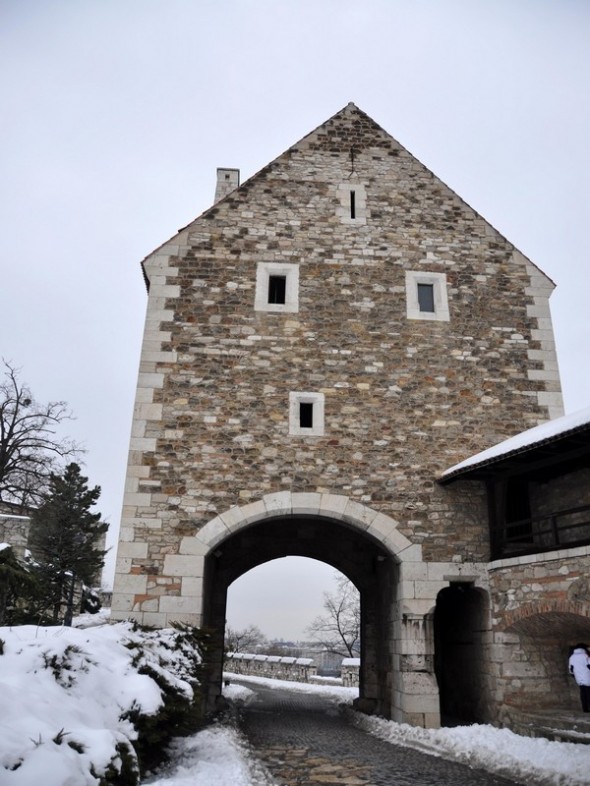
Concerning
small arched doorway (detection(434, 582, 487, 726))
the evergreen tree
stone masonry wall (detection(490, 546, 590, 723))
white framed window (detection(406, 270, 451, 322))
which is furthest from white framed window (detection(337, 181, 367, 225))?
the evergreen tree

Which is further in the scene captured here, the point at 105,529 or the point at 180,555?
the point at 105,529

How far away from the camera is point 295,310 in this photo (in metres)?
10.2

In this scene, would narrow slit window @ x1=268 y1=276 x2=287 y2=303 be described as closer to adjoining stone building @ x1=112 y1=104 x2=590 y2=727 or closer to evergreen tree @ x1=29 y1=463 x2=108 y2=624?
adjoining stone building @ x1=112 y1=104 x2=590 y2=727

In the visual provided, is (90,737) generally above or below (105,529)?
below

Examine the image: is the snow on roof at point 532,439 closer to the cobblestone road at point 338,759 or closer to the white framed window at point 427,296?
the white framed window at point 427,296

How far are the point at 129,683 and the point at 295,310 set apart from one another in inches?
252

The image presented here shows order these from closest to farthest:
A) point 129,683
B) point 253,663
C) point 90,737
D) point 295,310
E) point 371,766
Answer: point 90,737 < point 129,683 < point 371,766 < point 295,310 < point 253,663

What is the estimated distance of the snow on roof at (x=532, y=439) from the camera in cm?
715

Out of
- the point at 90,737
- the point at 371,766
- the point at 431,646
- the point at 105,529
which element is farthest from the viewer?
the point at 105,529

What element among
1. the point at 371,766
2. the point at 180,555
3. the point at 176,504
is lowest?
the point at 371,766

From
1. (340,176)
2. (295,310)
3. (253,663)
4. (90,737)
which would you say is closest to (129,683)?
(90,737)

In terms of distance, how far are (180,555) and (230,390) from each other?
252 centimetres

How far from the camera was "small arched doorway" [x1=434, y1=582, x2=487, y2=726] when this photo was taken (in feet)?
29.3

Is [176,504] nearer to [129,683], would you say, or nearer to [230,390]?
[230,390]
